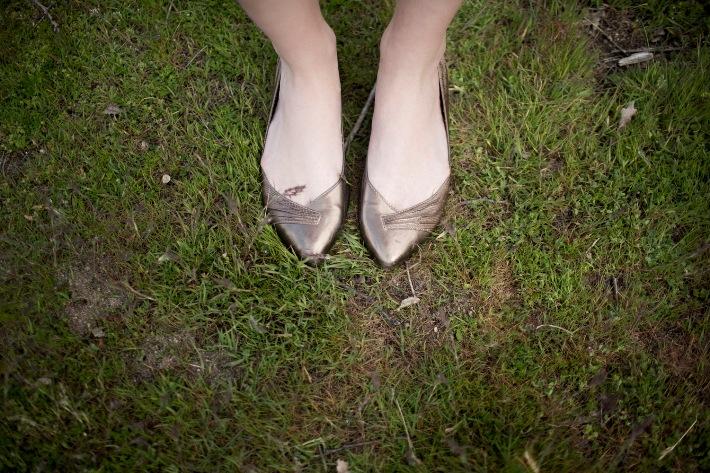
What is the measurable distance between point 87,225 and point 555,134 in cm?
181

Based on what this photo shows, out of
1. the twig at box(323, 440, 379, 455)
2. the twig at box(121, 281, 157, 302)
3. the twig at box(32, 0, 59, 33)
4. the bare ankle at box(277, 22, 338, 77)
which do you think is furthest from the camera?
the twig at box(32, 0, 59, 33)

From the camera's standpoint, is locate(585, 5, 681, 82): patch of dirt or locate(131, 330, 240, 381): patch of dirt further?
locate(585, 5, 681, 82): patch of dirt

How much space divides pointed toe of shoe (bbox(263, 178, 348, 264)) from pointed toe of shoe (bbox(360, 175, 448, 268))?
0.31 feet

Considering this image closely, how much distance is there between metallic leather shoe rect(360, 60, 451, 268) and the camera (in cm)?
191

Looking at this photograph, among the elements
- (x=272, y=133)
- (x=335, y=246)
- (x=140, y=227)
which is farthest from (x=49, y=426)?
(x=272, y=133)

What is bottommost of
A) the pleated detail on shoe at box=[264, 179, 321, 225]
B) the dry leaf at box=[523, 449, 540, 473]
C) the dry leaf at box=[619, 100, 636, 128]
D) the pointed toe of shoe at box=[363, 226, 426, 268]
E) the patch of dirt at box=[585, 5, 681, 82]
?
the dry leaf at box=[523, 449, 540, 473]

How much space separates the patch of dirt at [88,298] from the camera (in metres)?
1.91

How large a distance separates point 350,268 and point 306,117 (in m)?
0.56

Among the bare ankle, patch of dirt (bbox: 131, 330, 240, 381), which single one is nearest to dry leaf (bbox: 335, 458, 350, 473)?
patch of dirt (bbox: 131, 330, 240, 381)

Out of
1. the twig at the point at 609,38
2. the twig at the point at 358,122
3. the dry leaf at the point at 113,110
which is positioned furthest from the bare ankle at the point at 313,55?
the twig at the point at 609,38

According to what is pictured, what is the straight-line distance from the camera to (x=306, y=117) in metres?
1.87

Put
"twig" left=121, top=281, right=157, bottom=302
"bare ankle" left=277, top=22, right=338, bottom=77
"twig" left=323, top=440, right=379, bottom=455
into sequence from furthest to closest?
"twig" left=121, top=281, right=157, bottom=302 < "twig" left=323, top=440, right=379, bottom=455 < "bare ankle" left=277, top=22, right=338, bottom=77

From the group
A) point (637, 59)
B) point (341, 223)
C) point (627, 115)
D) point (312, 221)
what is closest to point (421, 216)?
point (341, 223)

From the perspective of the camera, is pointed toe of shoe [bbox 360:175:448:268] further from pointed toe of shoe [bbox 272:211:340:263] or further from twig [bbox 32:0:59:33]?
twig [bbox 32:0:59:33]
